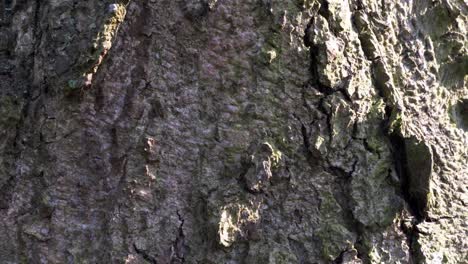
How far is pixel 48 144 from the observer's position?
1.10m

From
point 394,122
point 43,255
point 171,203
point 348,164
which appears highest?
point 394,122

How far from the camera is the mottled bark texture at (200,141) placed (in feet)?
3.58

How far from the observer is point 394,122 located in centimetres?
120

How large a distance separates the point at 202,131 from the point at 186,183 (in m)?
0.11

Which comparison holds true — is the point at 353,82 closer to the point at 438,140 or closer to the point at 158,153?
the point at 438,140

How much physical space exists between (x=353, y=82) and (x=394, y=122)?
0.12 m

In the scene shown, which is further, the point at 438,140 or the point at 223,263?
the point at 438,140

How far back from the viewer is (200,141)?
1120mm

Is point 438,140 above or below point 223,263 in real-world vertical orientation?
above

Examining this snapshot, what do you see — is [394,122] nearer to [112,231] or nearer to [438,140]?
[438,140]

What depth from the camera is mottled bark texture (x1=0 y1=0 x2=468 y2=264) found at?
1.09 m

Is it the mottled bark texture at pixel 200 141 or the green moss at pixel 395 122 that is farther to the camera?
the green moss at pixel 395 122

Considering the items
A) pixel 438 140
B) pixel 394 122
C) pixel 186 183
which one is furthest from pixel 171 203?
pixel 438 140

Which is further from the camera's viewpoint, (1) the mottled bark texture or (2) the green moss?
(2) the green moss
